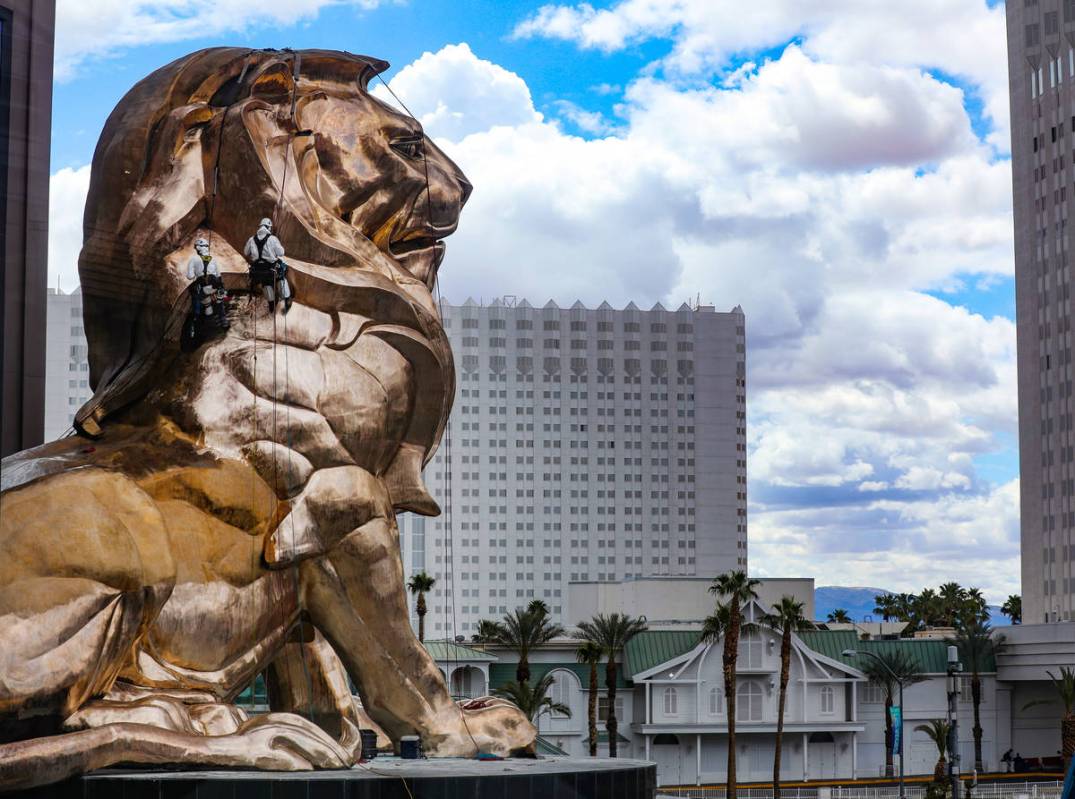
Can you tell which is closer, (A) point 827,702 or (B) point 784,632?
(B) point 784,632

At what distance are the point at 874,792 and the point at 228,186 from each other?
36.5 meters

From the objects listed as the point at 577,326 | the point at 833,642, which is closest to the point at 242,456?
the point at 833,642

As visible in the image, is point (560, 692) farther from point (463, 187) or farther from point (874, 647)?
point (463, 187)

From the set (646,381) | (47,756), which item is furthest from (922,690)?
(646,381)

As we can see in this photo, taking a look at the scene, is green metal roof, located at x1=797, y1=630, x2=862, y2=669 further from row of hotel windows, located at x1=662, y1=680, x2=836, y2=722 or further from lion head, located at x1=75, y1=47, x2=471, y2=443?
lion head, located at x1=75, y1=47, x2=471, y2=443

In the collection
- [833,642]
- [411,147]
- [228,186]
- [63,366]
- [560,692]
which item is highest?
[63,366]

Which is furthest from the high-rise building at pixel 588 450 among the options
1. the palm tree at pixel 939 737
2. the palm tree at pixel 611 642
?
the palm tree at pixel 611 642

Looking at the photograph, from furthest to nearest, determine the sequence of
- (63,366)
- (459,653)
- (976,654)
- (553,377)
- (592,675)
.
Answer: (553,377) < (63,366) < (976,654) < (459,653) < (592,675)

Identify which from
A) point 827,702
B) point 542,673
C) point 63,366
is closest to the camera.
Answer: point 542,673

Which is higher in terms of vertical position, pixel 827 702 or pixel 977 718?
pixel 827 702

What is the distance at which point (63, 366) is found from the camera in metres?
70.2

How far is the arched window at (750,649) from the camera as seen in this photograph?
190 ft

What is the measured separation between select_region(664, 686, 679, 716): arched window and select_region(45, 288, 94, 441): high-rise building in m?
26.3

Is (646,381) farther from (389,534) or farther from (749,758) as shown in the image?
(389,534)
